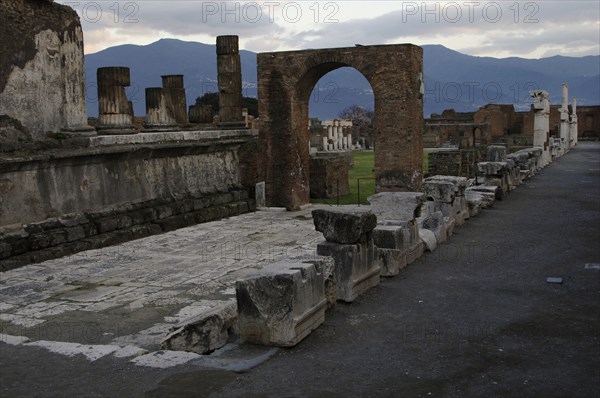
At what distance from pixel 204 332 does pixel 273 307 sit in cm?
63

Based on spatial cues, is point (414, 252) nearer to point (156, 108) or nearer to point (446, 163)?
point (156, 108)

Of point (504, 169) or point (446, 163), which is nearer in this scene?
point (504, 169)

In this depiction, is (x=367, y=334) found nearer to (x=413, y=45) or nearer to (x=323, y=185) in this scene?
(x=413, y=45)

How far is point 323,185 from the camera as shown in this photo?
18078 mm

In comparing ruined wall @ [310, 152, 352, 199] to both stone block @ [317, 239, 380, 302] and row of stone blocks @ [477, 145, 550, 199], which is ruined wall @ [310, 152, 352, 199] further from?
stone block @ [317, 239, 380, 302]

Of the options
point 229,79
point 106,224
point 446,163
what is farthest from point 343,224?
point 446,163

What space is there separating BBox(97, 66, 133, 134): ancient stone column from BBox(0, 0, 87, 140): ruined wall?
1.20 metres

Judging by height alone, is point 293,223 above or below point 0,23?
below

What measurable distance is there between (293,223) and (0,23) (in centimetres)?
627

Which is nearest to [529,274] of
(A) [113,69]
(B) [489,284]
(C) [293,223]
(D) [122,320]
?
(B) [489,284]

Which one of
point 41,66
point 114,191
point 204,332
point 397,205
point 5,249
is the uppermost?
point 41,66

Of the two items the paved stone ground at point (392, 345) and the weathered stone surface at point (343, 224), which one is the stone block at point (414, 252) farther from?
the weathered stone surface at point (343, 224)

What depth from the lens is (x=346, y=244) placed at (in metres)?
7.26

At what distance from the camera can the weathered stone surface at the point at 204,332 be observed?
Answer: 564 cm
